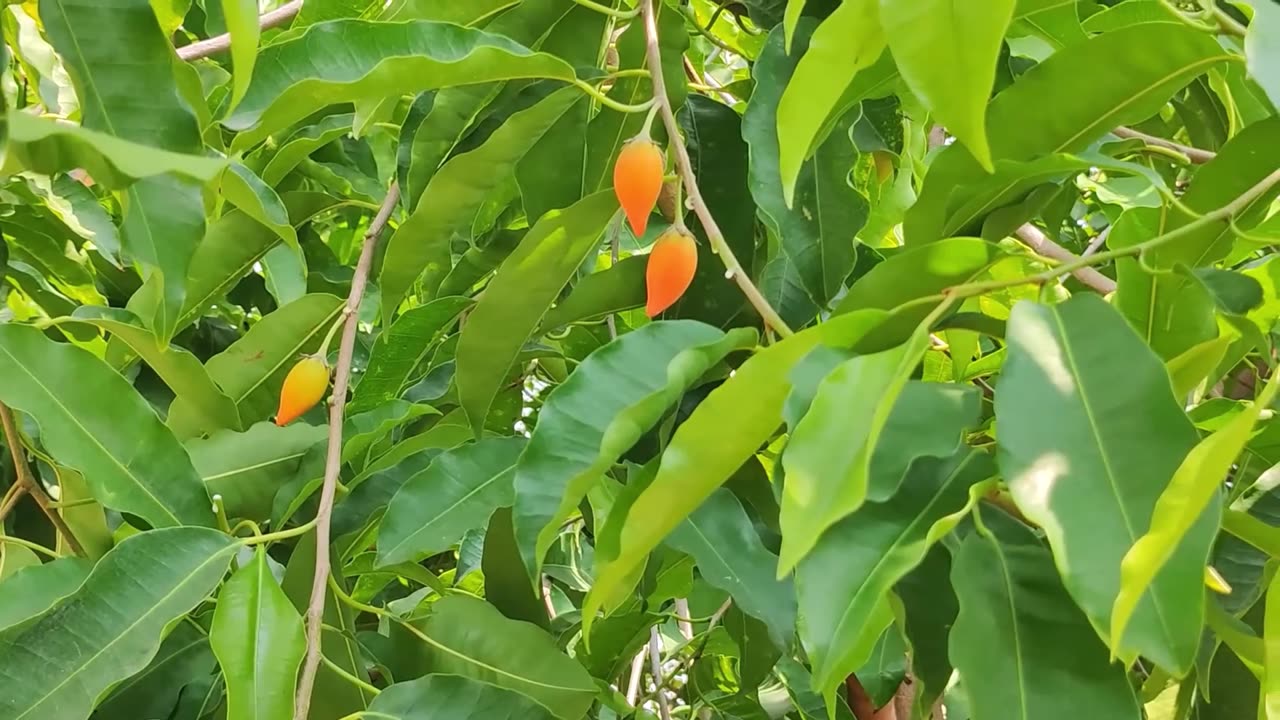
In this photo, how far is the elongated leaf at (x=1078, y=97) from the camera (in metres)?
0.51

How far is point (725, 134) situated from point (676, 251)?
18cm

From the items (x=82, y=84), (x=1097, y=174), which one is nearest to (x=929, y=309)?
(x=82, y=84)

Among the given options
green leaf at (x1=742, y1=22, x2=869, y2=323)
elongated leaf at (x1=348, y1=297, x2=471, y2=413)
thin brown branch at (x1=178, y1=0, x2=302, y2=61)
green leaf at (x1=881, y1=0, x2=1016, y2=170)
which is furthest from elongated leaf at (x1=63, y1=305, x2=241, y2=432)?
green leaf at (x1=881, y1=0, x2=1016, y2=170)

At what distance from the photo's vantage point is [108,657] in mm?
534

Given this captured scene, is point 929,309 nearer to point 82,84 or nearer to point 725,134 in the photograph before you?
point 725,134

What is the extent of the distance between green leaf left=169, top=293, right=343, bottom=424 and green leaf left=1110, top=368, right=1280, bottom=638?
0.64 metres

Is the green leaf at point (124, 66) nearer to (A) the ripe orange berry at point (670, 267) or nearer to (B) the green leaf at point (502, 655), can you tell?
(A) the ripe orange berry at point (670, 267)

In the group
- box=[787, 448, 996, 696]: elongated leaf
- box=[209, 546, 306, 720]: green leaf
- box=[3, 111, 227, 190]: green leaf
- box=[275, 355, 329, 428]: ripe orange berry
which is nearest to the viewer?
box=[3, 111, 227, 190]: green leaf

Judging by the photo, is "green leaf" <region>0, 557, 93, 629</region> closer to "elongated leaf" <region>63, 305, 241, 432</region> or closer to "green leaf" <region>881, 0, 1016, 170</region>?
"elongated leaf" <region>63, 305, 241, 432</region>

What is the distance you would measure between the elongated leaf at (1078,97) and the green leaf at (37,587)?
54 centimetres

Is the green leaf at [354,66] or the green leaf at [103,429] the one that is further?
the green leaf at [103,429]

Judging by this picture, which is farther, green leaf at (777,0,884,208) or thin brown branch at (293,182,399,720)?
thin brown branch at (293,182,399,720)

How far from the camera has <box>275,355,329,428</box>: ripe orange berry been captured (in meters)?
0.72

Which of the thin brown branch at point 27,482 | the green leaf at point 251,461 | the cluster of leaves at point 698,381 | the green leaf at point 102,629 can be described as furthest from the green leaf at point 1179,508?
the thin brown branch at point 27,482
